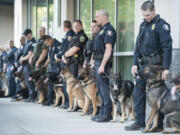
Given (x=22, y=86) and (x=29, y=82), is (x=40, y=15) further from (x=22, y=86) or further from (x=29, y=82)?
(x=29, y=82)

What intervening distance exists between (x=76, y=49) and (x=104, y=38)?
5.87 ft

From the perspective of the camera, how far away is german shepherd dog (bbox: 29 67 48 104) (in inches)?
457

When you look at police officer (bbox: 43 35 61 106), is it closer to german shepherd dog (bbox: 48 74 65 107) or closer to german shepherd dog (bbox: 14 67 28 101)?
german shepherd dog (bbox: 48 74 65 107)

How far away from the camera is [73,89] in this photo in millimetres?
9516

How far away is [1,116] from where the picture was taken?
887cm

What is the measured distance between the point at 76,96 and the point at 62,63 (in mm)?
1123

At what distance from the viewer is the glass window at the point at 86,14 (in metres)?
11.9

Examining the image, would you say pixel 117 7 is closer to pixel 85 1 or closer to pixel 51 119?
pixel 85 1

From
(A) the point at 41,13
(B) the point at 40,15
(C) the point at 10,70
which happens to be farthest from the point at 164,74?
(B) the point at 40,15

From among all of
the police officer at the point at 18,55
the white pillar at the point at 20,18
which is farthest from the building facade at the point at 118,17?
the police officer at the point at 18,55

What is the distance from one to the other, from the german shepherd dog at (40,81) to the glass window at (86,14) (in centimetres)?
176

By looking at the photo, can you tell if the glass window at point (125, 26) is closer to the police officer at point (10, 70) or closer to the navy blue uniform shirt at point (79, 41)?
the navy blue uniform shirt at point (79, 41)

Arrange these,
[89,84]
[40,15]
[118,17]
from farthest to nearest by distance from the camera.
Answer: [40,15]
[118,17]
[89,84]

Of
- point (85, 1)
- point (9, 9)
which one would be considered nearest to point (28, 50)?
point (85, 1)
